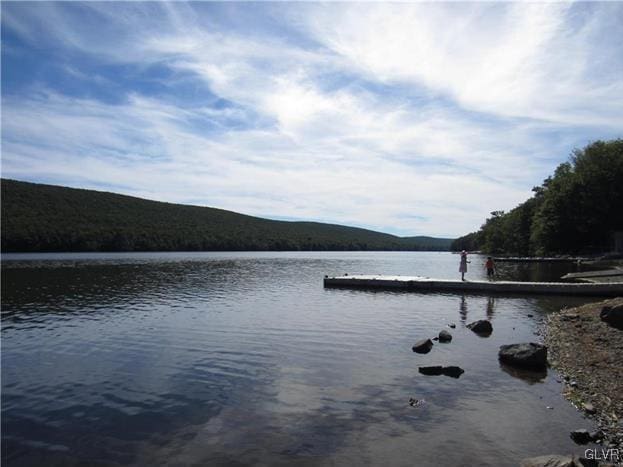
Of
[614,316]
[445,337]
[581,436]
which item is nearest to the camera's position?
[581,436]

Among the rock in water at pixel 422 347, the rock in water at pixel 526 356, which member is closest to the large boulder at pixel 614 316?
the rock in water at pixel 526 356

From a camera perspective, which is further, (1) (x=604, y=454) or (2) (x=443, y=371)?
(2) (x=443, y=371)

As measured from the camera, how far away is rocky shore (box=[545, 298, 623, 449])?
408 inches

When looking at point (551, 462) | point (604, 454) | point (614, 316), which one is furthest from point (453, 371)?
point (614, 316)

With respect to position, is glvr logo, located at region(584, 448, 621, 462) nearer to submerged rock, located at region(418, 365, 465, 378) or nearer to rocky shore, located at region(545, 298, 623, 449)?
rocky shore, located at region(545, 298, 623, 449)

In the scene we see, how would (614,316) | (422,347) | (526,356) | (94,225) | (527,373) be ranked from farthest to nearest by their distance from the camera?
(94,225)
(614,316)
(422,347)
(526,356)
(527,373)

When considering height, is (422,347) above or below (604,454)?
above

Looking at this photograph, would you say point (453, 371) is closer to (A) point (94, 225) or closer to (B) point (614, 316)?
(B) point (614, 316)

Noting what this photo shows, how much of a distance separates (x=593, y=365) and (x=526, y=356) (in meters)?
A: 2.01

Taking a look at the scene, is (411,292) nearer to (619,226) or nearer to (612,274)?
(612,274)

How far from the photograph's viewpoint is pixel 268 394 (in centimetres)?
1257

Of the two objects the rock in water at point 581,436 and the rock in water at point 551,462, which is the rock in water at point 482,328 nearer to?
the rock in water at point 581,436

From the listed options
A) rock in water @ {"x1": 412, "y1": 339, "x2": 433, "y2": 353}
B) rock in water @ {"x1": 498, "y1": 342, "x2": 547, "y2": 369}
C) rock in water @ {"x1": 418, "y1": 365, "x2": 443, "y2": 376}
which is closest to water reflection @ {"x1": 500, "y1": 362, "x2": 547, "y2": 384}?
A: rock in water @ {"x1": 498, "y1": 342, "x2": 547, "y2": 369}

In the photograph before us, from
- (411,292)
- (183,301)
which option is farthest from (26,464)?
(411,292)
